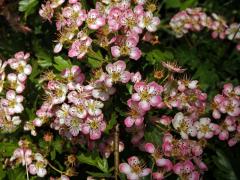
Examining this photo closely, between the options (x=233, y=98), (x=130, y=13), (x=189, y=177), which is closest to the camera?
(x=189, y=177)

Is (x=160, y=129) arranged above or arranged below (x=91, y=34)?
below

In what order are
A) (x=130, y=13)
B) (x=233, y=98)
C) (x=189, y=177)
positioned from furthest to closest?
(x=233, y=98)
(x=130, y=13)
(x=189, y=177)

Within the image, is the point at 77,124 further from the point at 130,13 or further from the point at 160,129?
the point at 130,13

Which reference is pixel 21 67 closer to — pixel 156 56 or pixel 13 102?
pixel 13 102

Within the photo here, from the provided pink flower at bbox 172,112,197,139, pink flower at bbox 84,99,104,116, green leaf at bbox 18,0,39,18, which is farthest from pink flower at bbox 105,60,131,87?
green leaf at bbox 18,0,39,18

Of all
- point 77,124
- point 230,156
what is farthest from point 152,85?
point 230,156
